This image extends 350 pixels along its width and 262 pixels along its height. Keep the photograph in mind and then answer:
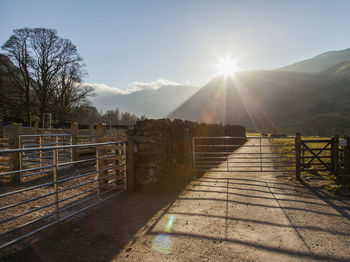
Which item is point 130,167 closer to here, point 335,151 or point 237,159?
point 335,151

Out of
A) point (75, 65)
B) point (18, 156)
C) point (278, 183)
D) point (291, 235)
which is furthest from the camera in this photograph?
point (75, 65)

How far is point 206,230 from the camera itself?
359 centimetres

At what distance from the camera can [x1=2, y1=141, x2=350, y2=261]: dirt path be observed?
9.52 ft

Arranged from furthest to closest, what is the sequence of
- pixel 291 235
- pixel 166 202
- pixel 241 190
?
pixel 241 190, pixel 166 202, pixel 291 235

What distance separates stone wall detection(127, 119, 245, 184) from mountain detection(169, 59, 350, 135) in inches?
3196

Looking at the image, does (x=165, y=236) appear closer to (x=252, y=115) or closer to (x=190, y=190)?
(x=190, y=190)

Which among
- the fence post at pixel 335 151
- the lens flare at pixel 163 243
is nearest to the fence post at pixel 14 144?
the lens flare at pixel 163 243

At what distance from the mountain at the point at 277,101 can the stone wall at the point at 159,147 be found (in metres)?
81.2

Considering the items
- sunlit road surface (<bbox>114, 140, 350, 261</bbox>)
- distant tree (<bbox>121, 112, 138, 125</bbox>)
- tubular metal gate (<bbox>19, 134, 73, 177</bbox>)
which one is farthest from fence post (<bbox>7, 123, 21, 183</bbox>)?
distant tree (<bbox>121, 112, 138, 125</bbox>)

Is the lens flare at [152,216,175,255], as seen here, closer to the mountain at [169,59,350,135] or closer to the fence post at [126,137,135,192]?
the fence post at [126,137,135,192]

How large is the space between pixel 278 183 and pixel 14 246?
657cm

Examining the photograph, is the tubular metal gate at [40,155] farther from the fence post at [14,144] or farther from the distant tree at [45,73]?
the distant tree at [45,73]

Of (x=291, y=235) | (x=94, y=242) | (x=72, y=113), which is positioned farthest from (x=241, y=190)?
(x=72, y=113)

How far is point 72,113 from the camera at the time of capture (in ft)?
84.7
